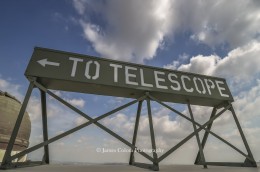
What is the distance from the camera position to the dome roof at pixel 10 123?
12.1m

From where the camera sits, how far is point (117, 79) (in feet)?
18.2

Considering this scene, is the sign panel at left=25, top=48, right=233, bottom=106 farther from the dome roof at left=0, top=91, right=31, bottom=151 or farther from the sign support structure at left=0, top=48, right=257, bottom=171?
the dome roof at left=0, top=91, right=31, bottom=151


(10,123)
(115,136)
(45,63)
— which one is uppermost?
(10,123)

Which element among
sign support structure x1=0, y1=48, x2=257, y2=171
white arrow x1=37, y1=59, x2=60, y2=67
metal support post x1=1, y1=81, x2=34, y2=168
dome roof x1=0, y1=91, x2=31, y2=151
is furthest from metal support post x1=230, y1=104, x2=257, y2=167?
dome roof x1=0, y1=91, x2=31, y2=151

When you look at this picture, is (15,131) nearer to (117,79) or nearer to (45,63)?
(45,63)

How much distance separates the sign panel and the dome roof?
31.3ft

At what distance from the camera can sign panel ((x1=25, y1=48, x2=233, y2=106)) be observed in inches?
200

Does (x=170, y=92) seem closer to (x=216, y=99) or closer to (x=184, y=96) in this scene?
(x=184, y=96)

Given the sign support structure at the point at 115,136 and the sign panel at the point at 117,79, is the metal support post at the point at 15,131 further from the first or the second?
the sign panel at the point at 117,79

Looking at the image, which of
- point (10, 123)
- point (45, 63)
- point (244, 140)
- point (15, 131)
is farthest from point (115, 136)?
point (10, 123)

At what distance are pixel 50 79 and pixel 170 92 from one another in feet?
12.4

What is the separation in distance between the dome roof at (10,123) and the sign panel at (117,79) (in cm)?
953

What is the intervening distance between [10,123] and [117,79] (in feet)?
36.9

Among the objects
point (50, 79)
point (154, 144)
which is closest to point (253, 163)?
point (154, 144)
